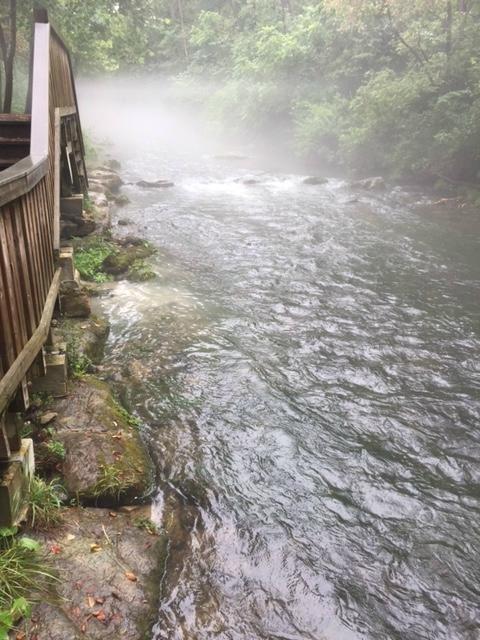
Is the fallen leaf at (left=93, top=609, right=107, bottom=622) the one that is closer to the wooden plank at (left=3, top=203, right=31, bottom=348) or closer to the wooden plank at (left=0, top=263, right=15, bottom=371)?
the wooden plank at (left=0, top=263, right=15, bottom=371)

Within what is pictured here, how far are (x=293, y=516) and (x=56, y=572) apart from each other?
7.28 feet

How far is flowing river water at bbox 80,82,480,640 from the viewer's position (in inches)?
164

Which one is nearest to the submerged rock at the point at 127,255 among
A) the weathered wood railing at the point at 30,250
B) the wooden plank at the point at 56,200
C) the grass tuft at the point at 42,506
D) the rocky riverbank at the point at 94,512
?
the rocky riverbank at the point at 94,512

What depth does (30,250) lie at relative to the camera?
13.9ft

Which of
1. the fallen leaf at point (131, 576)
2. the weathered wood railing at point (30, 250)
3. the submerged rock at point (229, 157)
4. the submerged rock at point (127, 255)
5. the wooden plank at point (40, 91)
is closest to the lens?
the weathered wood railing at point (30, 250)

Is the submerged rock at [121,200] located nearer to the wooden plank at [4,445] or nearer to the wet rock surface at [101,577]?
the wet rock surface at [101,577]

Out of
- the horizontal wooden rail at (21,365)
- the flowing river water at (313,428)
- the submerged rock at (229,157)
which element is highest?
the horizontal wooden rail at (21,365)

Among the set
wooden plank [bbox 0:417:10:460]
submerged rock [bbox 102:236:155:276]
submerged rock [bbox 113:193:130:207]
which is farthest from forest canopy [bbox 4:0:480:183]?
wooden plank [bbox 0:417:10:460]

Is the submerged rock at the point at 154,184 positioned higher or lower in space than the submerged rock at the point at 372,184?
lower

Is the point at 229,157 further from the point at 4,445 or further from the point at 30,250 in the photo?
the point at 4,445

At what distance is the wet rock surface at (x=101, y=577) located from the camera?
3.48m

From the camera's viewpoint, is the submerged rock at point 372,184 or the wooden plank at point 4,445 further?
the submerged rock at point 372,184

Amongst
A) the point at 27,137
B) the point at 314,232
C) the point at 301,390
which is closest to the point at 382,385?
the point at 301,390

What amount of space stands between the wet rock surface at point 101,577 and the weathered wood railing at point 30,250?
35.9 inches
